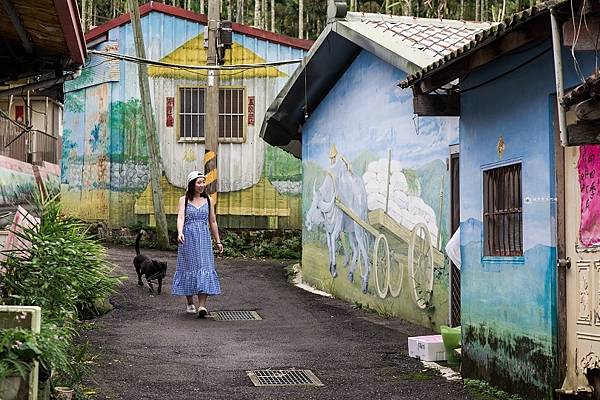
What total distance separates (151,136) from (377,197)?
9.77m

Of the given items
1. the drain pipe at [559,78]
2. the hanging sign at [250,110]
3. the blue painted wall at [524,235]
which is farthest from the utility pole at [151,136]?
the drain pipe at [559,78]

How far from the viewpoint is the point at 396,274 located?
44.3 feet

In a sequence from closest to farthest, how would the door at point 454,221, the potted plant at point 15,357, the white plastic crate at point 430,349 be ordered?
the potted plant at point 15,357, the white plastic crate at point 430,349, the door at point 454,221

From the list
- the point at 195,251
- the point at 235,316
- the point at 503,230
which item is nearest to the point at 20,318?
the point at 503,230

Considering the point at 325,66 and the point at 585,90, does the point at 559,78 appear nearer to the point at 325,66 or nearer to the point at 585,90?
the point at 585,90

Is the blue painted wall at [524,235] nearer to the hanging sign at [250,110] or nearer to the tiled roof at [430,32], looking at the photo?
the tiled roof at [430,32]

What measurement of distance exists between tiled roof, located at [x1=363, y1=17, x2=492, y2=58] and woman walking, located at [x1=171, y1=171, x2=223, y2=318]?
11.2 feet

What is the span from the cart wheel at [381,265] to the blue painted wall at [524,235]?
433 cm

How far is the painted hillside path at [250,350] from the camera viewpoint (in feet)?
28.2

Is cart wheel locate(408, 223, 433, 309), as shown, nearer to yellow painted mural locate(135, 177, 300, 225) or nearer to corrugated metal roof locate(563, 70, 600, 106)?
corrugated metal roof locate(563, 70, 600, 106)

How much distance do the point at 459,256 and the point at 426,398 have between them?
104 inches

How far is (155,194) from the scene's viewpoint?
23234 millimetres

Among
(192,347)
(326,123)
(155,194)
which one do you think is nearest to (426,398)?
(192,347)

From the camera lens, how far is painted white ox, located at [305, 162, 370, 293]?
15109 millimetres
